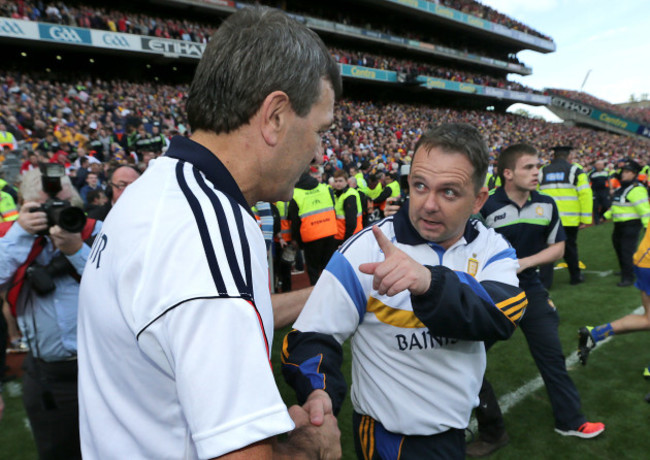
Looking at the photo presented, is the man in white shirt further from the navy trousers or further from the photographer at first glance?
the navy trousers

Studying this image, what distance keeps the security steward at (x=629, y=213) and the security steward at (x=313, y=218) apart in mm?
4968

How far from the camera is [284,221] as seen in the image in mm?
5684

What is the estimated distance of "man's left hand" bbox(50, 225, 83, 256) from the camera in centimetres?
214

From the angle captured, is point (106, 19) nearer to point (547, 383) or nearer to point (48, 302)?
point (48, 302)

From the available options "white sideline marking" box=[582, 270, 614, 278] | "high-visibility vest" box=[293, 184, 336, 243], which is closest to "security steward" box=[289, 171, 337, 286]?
"high-visibility vest" box=[293, 184, 336, 243]

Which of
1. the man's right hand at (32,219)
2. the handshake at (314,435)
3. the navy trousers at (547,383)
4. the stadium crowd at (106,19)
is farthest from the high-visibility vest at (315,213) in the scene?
the stadium crowd at (106,19)

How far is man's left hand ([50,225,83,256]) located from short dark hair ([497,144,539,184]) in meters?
3.26

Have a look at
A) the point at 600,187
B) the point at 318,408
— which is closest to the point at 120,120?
the point at 318,408

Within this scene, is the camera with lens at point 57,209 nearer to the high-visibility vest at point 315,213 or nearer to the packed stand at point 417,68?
the high-visibility vest at point 315,213

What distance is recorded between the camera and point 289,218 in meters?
5.46

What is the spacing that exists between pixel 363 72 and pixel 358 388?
30.8 meters

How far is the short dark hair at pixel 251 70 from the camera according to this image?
1016mm

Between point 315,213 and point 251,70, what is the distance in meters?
4.30

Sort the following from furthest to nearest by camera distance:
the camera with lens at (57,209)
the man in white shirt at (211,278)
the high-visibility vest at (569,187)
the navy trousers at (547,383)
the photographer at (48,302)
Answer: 1. the high-visibility vest at (569,187)
2. the navy trousers at (547,383)
3. the photographer at (48,302)
4. the camera with lens at (57,209)
5. the man in white shirt at (211,278)
